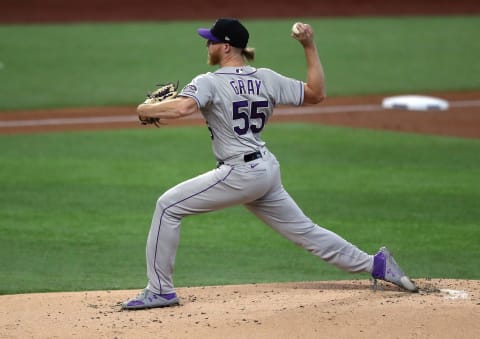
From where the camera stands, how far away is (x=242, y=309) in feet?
20.6

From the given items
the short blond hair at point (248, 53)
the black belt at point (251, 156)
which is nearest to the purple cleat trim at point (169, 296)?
the black belt at point (251, 156)

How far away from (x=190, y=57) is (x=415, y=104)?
19.8 ft

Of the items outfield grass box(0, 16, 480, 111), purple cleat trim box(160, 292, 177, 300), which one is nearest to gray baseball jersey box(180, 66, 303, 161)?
purple cleat trim box(160, 292, 177, 300)

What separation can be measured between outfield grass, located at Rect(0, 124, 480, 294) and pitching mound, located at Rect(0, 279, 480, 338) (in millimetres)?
911

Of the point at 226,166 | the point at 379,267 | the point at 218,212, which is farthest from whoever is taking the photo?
the point at 218,212

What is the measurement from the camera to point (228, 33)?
6.28 metres

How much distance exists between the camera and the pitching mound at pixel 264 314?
5.87 meters

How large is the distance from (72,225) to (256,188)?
3451 mm

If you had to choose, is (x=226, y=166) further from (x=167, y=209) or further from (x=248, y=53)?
(x=248, y=53)

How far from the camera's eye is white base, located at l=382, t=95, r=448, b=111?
1582 cm

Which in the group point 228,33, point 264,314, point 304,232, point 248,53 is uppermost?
point 228,33

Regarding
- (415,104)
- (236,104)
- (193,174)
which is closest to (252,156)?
(236,104)

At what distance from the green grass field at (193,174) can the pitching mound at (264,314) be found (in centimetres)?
92

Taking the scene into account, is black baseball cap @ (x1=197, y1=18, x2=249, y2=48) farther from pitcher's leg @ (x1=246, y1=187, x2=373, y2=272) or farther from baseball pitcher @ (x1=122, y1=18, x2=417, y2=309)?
pitcher's leg @ (x1=246, y1=187, x2=373, y2=272)
